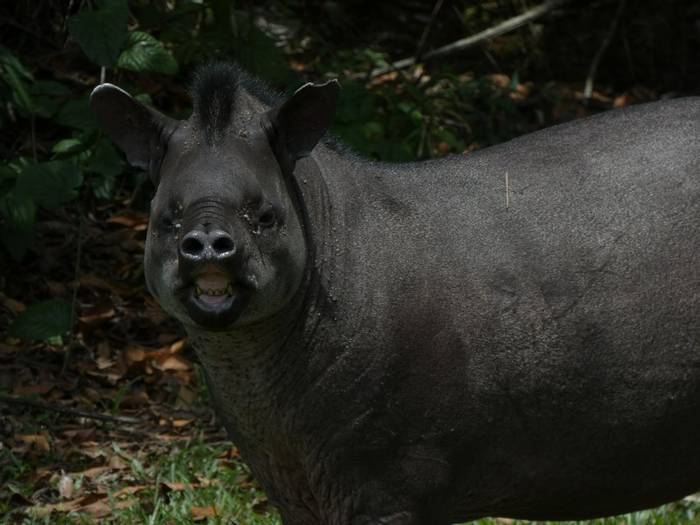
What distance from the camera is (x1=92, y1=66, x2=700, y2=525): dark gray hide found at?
355 centimetres

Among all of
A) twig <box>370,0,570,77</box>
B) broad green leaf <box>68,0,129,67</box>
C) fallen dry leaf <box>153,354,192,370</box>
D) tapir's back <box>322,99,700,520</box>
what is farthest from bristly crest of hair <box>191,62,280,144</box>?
twig <box>370,0,570,77</box>

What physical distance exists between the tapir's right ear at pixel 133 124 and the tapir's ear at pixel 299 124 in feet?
0.93

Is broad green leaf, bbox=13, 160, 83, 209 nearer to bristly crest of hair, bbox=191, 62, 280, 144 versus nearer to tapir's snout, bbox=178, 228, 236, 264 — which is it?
bristly crest of hair, bbox=191, 62, 280, 144

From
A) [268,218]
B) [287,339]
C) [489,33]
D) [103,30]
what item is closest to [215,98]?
[268,218]

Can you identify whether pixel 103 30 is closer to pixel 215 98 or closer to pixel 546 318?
pixel 215 98

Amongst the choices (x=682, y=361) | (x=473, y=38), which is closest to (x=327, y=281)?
(x=682, y=361)

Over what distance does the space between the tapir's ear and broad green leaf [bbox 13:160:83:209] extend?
211 cm

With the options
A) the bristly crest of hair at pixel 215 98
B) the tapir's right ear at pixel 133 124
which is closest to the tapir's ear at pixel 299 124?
the bristly crest of hair at pixel 215 98

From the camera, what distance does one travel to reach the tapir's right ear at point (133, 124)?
142 inches

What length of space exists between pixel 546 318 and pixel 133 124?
1.23 meters

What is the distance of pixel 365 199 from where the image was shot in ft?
12.4

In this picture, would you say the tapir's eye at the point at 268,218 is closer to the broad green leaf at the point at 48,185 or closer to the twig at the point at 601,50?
the broad green leaf at the point at 48,185

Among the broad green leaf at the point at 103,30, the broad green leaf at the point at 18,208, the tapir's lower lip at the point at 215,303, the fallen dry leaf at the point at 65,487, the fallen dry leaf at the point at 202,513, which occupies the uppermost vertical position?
the broad green leaf at the point at 103,30

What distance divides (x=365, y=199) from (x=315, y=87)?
1.28ft
